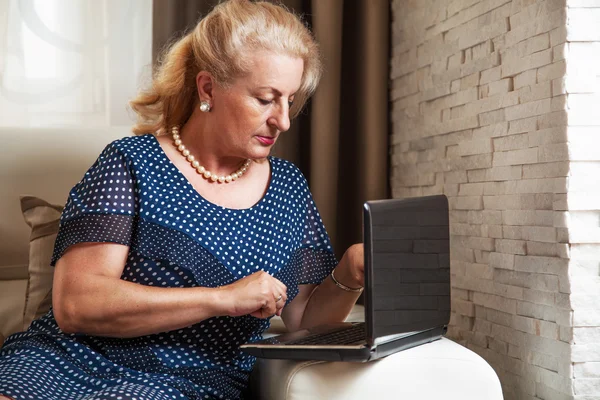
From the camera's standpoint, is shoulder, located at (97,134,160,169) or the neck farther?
the neck

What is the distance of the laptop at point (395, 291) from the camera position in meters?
1.04

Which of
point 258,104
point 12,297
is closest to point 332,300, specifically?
point 258,104

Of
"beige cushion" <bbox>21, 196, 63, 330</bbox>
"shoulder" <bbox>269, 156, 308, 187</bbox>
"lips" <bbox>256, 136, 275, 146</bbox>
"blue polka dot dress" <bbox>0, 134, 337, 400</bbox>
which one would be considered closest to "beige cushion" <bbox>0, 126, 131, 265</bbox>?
"beige cushion" <bbox>21, 196, 63, 330</bbox>

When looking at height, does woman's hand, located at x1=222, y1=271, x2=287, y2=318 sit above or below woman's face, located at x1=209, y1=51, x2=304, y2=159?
below

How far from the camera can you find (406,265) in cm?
113

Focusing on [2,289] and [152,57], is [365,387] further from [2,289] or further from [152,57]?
[152,57]

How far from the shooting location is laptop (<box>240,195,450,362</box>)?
1.04 m

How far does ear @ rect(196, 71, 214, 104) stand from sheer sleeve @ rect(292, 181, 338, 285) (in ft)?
1.02

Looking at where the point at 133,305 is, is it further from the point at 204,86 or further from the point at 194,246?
the point at 204,86

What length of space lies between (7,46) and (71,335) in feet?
3.67

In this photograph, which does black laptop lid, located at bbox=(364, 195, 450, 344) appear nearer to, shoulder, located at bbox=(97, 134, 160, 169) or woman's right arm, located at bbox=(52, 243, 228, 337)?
woman's right arm, located at bbox=(52, 243, 228, 337)

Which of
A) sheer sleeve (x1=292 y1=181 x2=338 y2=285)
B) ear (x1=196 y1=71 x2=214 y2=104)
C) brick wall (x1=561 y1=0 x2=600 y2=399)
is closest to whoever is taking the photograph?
brick wall (x1=561 y1=0 x2=600 y2=399)

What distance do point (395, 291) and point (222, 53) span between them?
22.2 inches

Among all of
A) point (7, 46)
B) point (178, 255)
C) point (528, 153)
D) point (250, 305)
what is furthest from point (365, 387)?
point (7, 46)
